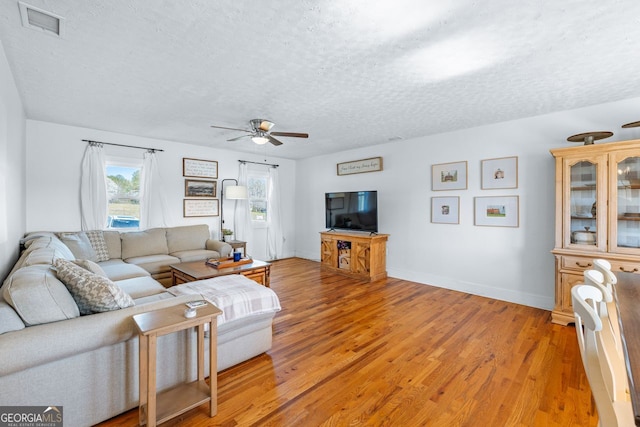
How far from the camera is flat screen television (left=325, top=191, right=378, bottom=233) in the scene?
5.06 meters

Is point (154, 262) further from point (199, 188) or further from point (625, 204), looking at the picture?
point (625, 204)

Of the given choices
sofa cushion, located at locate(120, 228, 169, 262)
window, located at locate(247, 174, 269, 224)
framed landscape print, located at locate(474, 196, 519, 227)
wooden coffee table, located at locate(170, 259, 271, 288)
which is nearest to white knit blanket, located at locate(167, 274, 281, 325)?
wooden coffee table, located at locate(170, 259, 271, 288)

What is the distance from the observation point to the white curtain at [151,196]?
15.7 feet

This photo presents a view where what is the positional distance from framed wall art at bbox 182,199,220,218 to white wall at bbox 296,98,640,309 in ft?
9.21

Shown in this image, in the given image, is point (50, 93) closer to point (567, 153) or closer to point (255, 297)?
point (255, 297)

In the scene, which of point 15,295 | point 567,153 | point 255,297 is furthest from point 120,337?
point 567,153

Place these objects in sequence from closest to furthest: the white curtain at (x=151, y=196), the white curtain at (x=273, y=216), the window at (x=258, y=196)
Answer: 1. the white curtain at (x=151, y=196)
2. the window at (x=258, y=196)
3. the white curtain at (x=273, y=216)

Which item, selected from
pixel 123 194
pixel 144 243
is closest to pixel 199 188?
pixel 123 194

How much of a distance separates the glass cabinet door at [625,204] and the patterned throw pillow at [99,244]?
6.19 m

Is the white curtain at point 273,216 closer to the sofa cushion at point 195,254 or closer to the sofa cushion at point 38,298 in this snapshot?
the sofa cushion at point 195,254

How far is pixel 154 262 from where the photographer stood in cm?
411

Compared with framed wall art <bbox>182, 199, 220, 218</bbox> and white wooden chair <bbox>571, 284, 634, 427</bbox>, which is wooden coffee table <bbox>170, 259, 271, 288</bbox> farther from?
white wooden chair <bbox>571, 284, 634, 427</bbox>

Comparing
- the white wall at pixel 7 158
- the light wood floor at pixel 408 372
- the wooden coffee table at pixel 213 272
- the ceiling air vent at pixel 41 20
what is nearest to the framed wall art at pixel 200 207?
the wooden coffee table at pixel 213 272

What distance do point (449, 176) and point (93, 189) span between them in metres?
5.47
